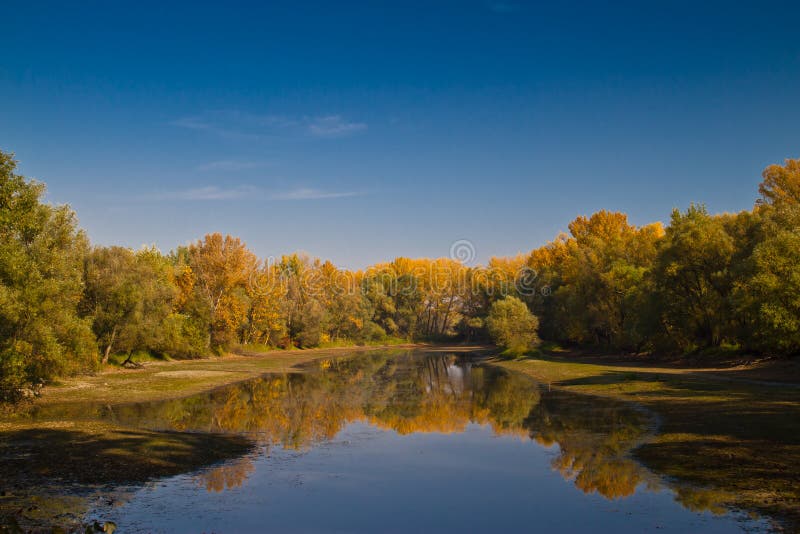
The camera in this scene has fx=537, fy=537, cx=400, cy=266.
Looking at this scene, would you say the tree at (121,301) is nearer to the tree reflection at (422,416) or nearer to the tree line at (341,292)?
the tree line at (341,292)

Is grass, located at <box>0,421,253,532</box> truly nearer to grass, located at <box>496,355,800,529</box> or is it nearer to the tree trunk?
grass, located at <box>496,355,800,529</box>

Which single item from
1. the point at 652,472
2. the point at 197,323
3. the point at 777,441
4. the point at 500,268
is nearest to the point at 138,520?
the point at 652,472

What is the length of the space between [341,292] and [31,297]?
292 feet

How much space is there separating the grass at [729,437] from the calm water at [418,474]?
0.84 meters

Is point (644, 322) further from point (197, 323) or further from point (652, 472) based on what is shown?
point (197, 323)

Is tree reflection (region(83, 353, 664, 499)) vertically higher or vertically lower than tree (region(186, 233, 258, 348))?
lower

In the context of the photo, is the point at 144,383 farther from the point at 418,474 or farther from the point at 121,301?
the point at 418,474

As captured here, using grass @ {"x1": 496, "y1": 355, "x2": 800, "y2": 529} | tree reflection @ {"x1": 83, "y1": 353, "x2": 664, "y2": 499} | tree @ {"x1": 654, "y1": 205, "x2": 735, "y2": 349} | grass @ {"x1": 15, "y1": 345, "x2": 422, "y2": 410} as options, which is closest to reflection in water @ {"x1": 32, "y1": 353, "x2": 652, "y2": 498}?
tree reflection @ {"x1": 83, "y1": 353, "x2": 664, "y2": 499}

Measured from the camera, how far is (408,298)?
139 meters

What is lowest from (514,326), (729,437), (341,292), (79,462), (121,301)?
(79,462)

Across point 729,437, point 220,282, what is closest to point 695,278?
point 729,437

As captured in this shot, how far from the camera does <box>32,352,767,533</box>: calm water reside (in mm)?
13125

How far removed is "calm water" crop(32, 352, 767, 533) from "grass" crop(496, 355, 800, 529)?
2.74 ft

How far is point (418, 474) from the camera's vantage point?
18.0 metres
